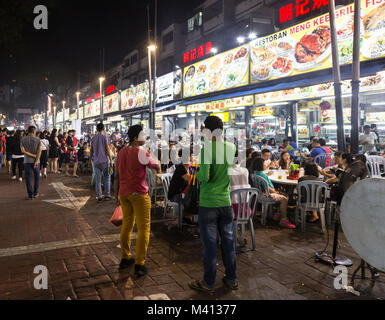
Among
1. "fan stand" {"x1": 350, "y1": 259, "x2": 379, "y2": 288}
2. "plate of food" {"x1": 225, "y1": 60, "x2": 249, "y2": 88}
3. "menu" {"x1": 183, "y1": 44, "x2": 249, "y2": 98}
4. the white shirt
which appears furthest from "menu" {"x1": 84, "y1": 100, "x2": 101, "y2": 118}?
"fan stand" {"x1": 350, "y1": 259, "x2": 379, "y2": 288}

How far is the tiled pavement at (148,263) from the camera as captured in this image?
3494mm

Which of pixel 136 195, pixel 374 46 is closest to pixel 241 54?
pixel 374 46

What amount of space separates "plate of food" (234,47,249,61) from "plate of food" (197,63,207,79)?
2667mm

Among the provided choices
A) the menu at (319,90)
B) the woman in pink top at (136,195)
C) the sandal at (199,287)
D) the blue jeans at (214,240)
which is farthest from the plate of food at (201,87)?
the sandal at (199,287)

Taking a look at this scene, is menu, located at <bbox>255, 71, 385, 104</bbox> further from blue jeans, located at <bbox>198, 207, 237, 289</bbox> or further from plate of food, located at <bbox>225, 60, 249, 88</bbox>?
blue jeans, located at <bbox>198, 207, 237, 289</bbox>

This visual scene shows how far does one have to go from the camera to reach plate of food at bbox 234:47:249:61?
13.3 meters

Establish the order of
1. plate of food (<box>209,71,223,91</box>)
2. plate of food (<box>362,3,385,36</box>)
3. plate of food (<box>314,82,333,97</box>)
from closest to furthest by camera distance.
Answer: plate of food (<box>362,3,385,36</box>), plate of food (<box>314,82,333,97</box>), plate of food (<box>209,71,223,91</box>)

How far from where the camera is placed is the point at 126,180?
4051 millimetres

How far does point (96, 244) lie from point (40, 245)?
0.90 meters

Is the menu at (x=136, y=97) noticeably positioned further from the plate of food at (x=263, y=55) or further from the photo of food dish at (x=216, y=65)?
the plate of food at (x=263, y=55)
